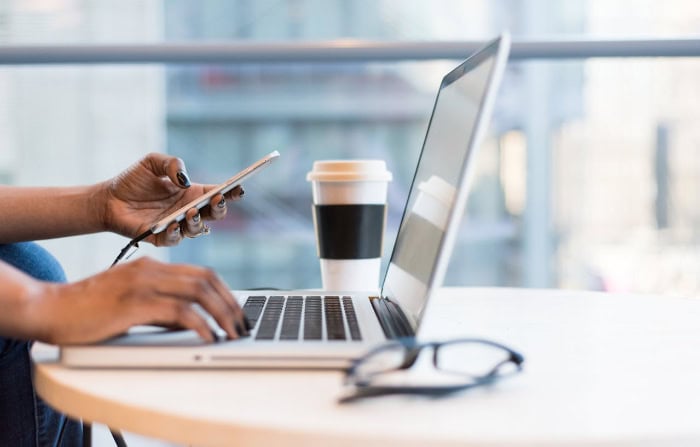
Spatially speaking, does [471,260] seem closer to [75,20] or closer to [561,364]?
[75,20]

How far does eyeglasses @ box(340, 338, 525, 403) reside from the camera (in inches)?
18.6

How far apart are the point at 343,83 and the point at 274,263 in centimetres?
82

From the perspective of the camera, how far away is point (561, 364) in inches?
22.9

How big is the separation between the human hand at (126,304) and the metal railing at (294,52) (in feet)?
2.76

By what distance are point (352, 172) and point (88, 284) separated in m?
0.49

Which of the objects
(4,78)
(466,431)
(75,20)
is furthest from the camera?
(75,20)

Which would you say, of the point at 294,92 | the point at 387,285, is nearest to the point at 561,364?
the point at 387,285

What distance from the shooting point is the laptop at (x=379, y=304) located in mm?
536

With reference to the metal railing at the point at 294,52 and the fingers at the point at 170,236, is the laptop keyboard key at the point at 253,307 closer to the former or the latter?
the fingers at the point at 170,236

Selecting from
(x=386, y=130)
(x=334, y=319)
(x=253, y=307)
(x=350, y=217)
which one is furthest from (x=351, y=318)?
(x=386, y=130)

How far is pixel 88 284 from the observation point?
549mm

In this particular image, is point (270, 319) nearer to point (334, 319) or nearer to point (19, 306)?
point (334, 319)

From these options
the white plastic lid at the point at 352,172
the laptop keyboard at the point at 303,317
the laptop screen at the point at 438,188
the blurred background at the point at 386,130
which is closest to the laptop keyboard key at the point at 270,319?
the laptop keyboard at the point at 303,317

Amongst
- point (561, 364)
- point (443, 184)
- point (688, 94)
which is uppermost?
point (688, 94)
